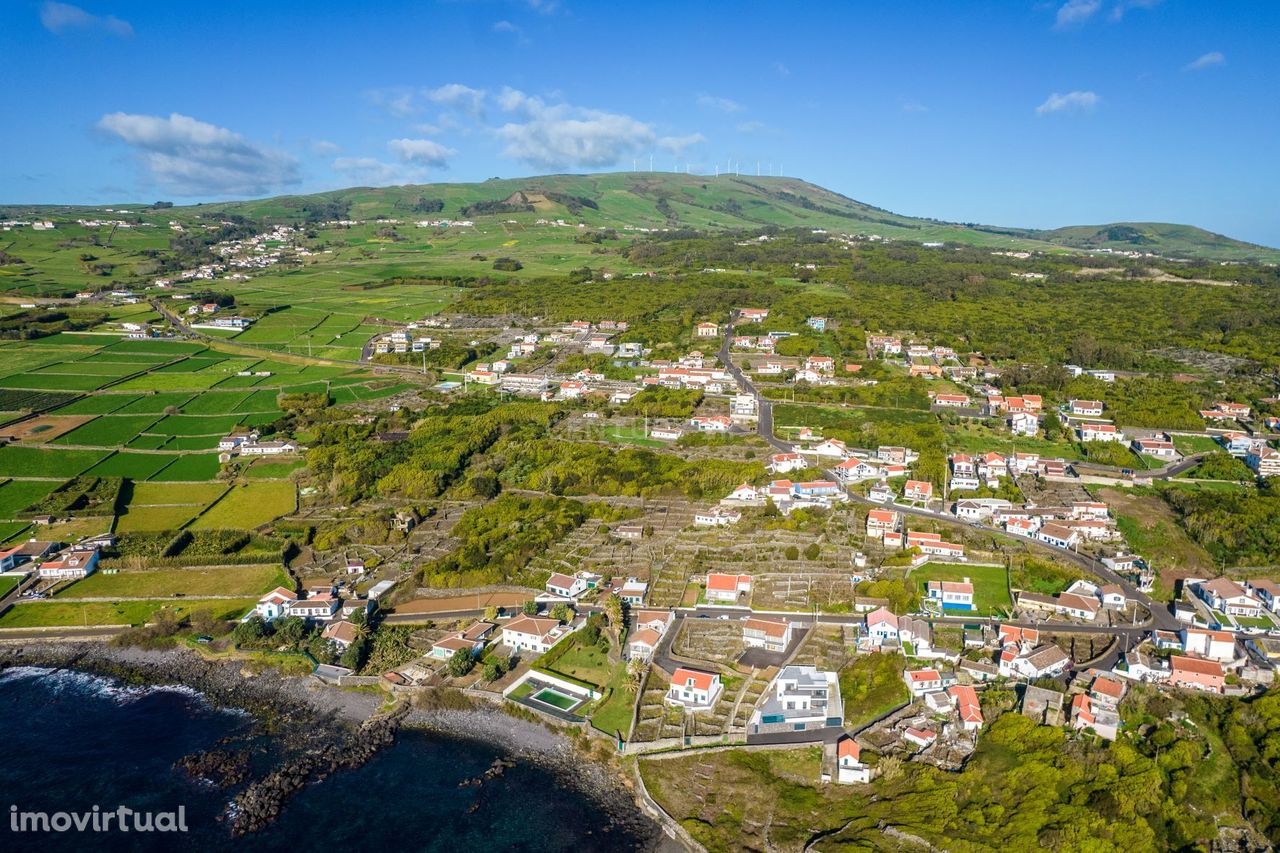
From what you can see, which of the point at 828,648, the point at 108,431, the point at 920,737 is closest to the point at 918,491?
the point at 828,648

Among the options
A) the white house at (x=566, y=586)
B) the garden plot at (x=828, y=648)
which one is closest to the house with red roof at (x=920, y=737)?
the garden plot at (x=828, y=648)

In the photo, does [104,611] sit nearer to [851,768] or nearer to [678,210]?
[851,768]

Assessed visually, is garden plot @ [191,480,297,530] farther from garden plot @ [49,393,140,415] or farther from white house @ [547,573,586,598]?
garden plot @ [49,393,140,415]

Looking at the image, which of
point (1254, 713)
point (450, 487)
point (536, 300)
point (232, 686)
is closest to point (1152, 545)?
point (1254, 713)

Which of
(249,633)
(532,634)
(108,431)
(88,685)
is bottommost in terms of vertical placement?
(88,685)

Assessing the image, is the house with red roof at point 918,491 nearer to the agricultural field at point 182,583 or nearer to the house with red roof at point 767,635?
the house with red roof at point 767,635
